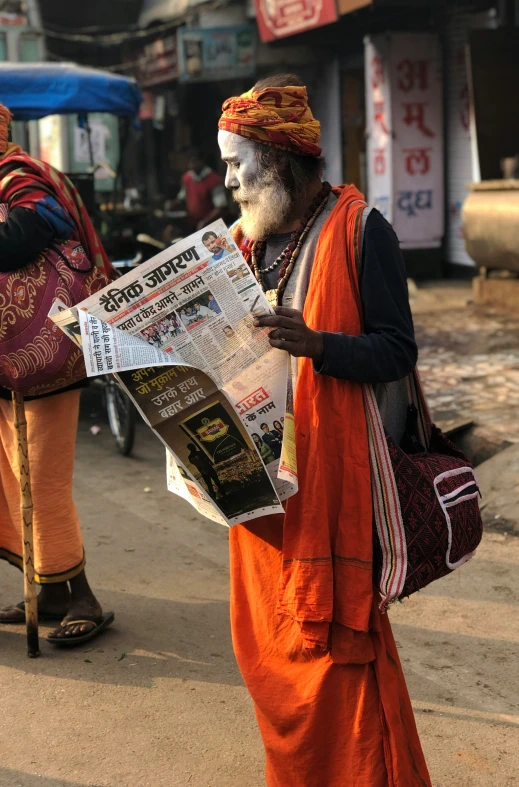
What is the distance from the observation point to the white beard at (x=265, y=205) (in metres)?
2.43

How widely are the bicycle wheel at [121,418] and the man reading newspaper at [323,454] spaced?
4141 mm

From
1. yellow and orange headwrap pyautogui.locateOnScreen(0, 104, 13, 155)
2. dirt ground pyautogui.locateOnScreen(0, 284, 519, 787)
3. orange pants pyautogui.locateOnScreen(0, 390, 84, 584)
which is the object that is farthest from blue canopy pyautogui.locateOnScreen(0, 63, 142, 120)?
orange pants pyautogui.locateOnScreen(0, 390, 84, 584)

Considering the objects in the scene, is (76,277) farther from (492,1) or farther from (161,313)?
(492,1)

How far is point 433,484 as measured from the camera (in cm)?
239

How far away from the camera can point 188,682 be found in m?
3.48

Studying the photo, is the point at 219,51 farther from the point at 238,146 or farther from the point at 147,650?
the point at 238,146

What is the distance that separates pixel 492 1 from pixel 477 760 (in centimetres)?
986

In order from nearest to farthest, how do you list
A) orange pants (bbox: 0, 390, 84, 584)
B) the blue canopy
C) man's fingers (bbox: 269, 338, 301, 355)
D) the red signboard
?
man's fingers (bbox: 269, 338, 301, 355) < orange pants (bbox: 0, 390, 84, 584) < the blue canopy < the red signboard

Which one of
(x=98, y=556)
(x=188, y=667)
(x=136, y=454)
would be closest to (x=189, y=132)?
(x=136, y=454)

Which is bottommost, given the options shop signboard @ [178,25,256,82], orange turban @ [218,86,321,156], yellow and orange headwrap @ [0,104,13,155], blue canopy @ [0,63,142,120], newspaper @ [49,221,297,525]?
newspaper @ [49,221,297,525]

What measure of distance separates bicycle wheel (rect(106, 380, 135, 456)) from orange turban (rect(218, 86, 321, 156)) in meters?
4.23

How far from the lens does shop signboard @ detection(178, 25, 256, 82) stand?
566 inches

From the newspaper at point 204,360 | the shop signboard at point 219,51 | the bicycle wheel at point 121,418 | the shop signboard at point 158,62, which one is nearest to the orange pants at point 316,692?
the newspaper at point 204,360

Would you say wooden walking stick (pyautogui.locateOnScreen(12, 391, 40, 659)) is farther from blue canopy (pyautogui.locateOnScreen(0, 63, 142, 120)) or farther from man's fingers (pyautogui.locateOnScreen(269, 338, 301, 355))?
blue canopy (pyautogui.locateOnScreen(0, 63, 142, 120))
